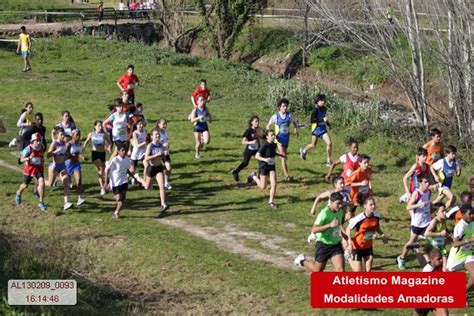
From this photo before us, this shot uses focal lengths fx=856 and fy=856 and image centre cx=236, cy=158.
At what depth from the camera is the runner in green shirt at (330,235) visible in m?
12.9

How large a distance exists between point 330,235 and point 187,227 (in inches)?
211

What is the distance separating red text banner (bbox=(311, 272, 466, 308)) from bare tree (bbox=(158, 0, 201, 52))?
36154 millimetres

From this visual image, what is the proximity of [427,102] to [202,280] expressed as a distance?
14302 millimetres

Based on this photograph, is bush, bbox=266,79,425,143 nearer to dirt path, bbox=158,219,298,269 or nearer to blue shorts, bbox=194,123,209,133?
blue shorts, bbox=194,123,209,133

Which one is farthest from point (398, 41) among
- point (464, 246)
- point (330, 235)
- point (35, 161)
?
point (330, 235)

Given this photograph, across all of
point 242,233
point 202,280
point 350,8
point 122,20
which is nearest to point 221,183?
point 242,233

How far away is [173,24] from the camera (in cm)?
4847

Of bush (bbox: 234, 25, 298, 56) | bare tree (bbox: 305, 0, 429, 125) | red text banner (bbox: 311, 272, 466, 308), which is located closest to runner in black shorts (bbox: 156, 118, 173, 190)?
red text banner (bbox: 311, 272, 466, 308)

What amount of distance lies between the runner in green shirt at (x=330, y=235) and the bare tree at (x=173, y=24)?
3571 cm

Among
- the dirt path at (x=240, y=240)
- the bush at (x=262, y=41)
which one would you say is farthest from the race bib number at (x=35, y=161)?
the bush at (x=262, y=41)

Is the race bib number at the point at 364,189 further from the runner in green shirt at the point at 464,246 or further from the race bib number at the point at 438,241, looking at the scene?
the runner in green shirt at the point at 464,246

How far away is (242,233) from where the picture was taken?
57.0 feet

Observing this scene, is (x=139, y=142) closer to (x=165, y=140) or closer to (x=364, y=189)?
(x=165, y=140)

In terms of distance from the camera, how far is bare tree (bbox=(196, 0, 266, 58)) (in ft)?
146
